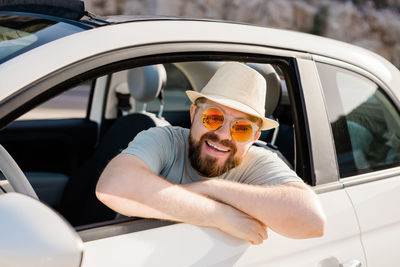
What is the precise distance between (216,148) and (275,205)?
0.32m

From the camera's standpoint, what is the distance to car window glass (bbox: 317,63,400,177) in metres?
1.79

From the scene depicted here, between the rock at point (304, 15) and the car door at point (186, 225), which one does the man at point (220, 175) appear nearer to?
the car door at point (186, 225)

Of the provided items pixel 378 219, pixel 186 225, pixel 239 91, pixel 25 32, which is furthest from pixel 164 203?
pixel 378 219

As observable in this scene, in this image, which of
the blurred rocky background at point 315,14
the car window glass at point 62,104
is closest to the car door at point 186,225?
the car window glass at point 62,104

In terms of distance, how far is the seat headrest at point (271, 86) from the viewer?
208 cm

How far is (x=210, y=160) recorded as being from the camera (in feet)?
5.52

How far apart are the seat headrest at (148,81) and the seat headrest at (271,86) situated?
781 millimetres

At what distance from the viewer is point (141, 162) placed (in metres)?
1.50

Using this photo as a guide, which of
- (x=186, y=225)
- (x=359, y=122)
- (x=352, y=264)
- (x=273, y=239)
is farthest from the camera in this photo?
(x=359, y=122)

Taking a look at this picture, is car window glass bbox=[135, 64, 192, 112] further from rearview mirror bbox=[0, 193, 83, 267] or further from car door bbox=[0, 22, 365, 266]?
rearview mirror bbox=[0, 193, 83, 267]

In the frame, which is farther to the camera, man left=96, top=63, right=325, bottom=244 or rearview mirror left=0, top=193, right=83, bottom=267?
man left=96, top=63, right=325, bottom=244

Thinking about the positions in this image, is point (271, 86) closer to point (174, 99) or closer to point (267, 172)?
point (267, 172)

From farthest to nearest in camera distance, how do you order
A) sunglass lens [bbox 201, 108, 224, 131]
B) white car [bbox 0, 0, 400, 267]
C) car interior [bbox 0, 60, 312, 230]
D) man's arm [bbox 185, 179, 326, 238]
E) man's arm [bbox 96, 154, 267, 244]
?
car interior [bbox 0, 60, 312, 230]
sunglass lens [bbox 201, 108, 224, 131]
man's arm [bbox 185, 179, 326, 238]
man's arm [bbox 96, 154, 267, 244]
white car [bbox 0, 0, 400, 267]

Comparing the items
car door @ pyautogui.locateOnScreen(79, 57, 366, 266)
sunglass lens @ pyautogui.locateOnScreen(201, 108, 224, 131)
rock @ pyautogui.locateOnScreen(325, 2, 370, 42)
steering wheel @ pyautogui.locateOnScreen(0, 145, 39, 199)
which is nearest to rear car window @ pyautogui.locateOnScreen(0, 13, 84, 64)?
steering wheel @ pyautogui.locateOnScreen(0, 145, 39, 199)
